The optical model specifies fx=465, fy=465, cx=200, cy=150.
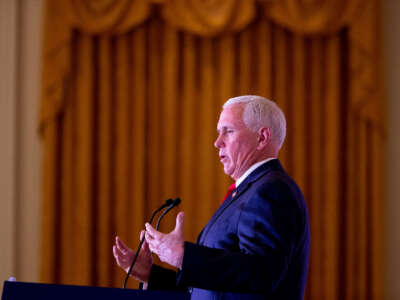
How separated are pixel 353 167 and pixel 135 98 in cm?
189

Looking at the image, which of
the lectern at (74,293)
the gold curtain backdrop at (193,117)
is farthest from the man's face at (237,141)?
the gold curtain backdrop at (193,117)

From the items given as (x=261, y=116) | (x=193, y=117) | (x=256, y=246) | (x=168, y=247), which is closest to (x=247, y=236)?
(x=256, y=246)

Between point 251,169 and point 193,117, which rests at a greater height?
point 193,117

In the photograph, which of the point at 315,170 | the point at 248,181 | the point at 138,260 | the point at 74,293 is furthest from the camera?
the point at 315,170

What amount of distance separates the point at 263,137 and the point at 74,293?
0.89m

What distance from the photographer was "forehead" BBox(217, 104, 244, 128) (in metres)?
1.82

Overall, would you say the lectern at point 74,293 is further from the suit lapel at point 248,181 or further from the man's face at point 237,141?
the man's face at point 237,141

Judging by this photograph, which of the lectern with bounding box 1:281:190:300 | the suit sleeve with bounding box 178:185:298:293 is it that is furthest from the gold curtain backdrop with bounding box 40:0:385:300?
the lectern with bounding box 1:281:190:300

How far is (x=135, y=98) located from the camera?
3.88m

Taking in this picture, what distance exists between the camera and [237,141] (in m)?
1.81

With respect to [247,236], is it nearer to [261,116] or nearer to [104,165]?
[261,116]

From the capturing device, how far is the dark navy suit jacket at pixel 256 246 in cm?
140

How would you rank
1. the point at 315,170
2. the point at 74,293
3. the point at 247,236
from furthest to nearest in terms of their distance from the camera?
the point at 315,170
the point at 247,236
the point at 74,293

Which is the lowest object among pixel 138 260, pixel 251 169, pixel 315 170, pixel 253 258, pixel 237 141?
pixel 138 260
